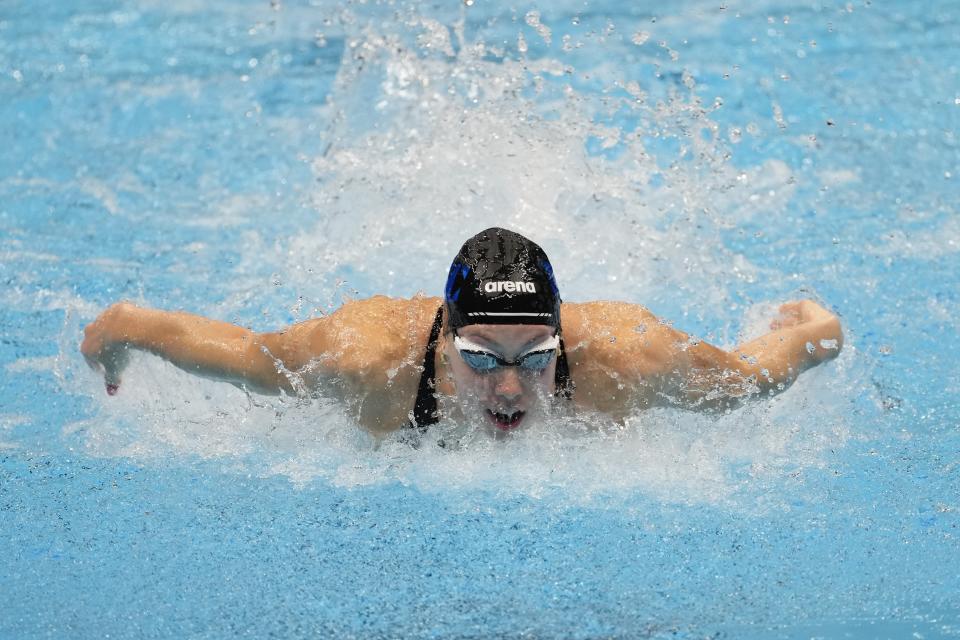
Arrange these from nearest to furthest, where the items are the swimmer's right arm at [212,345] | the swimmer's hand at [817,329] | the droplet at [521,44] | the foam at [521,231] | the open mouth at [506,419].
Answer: the open mouth at [506,419] → the swimmer's right arm at [212,345] → the foam at [521,231] → the swimmer's hand at [817,329] → the droplet at [521,44]

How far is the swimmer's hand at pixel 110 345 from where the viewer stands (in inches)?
140

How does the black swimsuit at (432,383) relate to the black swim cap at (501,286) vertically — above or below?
below

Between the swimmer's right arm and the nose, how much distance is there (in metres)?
0.61

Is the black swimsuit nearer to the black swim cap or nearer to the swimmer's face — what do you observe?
the swimmer's face

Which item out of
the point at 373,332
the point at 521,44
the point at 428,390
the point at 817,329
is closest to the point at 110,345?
the point at 373,332

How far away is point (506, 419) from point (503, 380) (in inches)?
7.6

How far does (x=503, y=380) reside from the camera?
121 inches

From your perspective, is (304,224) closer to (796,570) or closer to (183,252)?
(183,252)

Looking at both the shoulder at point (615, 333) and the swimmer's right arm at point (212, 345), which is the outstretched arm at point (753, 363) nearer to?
the shoulder at point (615, 333)

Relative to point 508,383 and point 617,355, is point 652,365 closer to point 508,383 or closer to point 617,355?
point 617,355

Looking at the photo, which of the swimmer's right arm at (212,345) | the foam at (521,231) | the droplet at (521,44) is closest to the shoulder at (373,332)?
the swimmer's right arm at (212,345)

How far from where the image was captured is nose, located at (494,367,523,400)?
10.0 ft

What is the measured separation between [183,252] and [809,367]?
2880 mm

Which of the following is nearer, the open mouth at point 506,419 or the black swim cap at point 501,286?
the black swim cap at point 501,286
